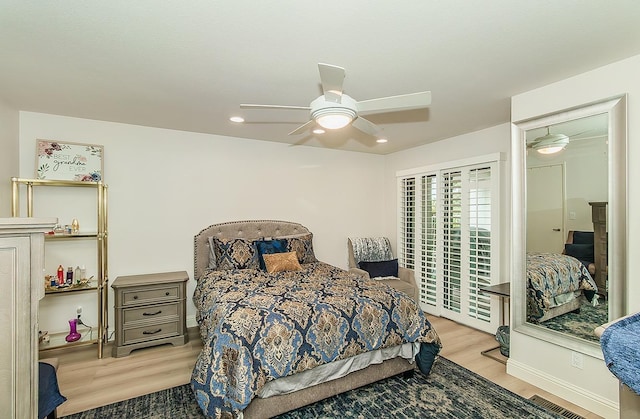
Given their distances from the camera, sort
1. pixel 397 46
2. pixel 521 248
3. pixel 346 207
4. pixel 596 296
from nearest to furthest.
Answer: pixel 397 46
pixel 596 296
pixel 521 248
pixel 346 207

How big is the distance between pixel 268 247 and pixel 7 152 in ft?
8.83

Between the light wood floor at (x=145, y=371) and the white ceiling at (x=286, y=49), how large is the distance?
8.30 feet

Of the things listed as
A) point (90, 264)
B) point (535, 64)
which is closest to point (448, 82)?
point (535, 64)

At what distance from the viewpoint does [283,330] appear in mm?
2184

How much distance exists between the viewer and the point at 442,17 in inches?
66.2

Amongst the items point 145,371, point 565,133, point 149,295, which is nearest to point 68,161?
point 149,295

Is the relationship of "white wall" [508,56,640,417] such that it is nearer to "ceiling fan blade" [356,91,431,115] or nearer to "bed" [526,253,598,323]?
"bed" [526,253,598,323]

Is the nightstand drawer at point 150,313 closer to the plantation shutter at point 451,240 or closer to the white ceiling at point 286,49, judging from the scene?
the white ceiling at point 286,49

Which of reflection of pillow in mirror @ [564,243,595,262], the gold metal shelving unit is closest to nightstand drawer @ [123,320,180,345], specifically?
the gold metal shelving unit

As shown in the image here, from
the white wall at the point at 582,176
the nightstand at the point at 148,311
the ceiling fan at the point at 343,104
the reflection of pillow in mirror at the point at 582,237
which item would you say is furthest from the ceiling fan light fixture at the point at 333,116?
the nightstand at the point at 148,311

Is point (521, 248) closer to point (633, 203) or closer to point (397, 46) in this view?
point (633, 203)

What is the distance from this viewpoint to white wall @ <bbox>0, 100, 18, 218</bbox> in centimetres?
286

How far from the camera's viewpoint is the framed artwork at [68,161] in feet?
10.7

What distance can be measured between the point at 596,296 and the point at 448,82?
2.01 m
